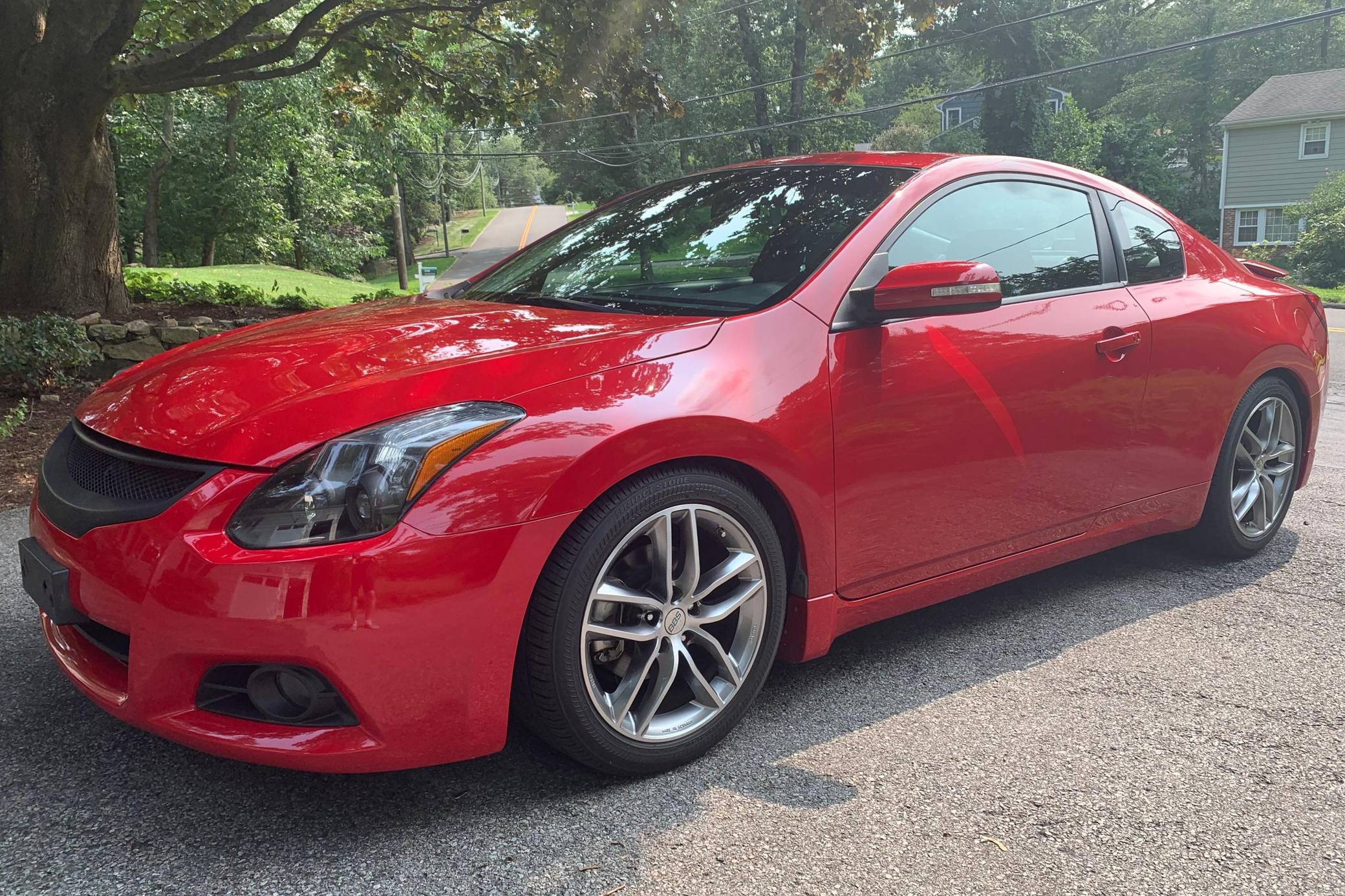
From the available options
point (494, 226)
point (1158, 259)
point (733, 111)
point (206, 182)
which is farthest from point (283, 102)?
point (494, 226)

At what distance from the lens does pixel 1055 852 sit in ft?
7.55

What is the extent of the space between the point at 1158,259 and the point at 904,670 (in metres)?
1.87

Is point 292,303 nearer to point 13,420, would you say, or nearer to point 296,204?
point 13,420

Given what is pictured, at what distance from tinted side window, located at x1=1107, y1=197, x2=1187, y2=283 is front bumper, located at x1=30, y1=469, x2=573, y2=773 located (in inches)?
99.7

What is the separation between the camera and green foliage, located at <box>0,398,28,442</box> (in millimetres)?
6641

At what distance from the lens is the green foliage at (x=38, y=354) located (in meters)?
7.61

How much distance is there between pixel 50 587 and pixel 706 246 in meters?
2.04

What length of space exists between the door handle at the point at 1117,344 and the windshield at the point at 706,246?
884 mm

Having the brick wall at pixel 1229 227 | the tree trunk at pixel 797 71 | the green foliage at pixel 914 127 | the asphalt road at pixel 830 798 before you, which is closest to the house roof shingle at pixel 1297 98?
the brick wall at pixel 1229 227

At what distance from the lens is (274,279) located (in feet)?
77.1

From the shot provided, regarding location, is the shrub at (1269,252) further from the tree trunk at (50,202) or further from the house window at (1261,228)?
the tree trunk at (50,202)

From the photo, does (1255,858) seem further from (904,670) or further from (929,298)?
(929,298)

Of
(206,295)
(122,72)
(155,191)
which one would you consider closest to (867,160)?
(122,72)

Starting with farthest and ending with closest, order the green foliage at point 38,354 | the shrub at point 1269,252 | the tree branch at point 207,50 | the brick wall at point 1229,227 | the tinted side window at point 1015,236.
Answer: the brick wall at point 1229,227 → the shrub at point 1269,252 → the tree branch at point 207,50 → the green foliage at point 38,354 → the tinted side window at point 1015,236
